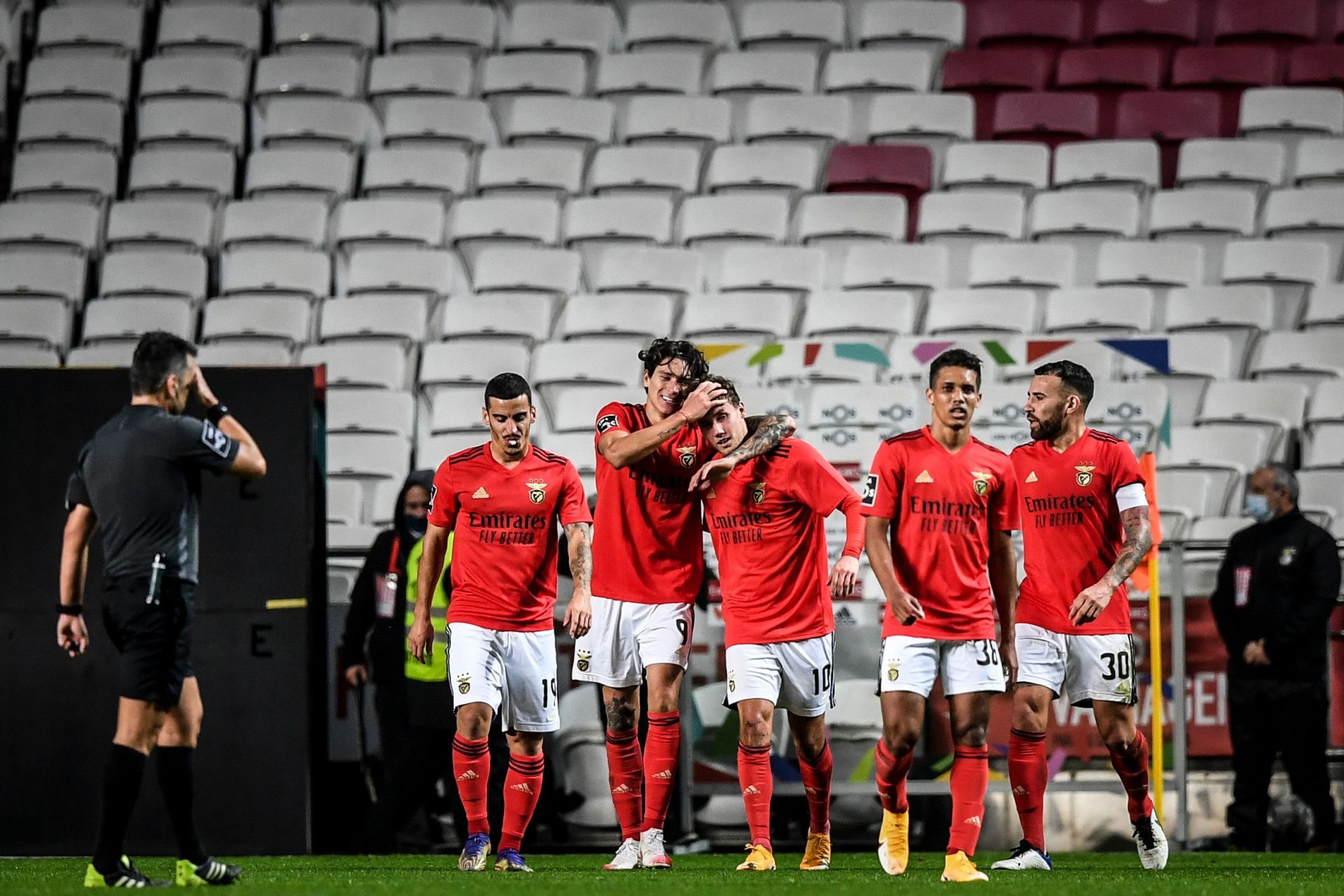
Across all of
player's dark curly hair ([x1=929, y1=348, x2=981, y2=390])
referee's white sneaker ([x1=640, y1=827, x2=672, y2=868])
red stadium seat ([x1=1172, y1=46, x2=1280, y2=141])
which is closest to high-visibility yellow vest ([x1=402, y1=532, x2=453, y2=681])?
referee's white sneaker ([x1=640, y1=827, x2=672, y2=868])

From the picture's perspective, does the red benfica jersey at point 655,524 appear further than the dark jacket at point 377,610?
No

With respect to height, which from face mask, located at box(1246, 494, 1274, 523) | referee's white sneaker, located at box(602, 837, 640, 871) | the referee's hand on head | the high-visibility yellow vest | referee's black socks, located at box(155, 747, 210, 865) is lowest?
referee's white sneaker, located at box(602, 837, 640, 871)

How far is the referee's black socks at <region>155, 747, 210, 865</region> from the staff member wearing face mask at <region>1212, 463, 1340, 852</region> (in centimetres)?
580

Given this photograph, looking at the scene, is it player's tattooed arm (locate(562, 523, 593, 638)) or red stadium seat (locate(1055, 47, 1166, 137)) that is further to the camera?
red stadium seat (locate(1055, 47, 1166, 137))

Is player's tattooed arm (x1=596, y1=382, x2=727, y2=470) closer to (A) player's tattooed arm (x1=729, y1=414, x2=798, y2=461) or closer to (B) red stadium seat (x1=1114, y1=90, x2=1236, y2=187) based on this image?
(A) player's tattooed arm (x1=729, y1=414, x2=798, y2=461)

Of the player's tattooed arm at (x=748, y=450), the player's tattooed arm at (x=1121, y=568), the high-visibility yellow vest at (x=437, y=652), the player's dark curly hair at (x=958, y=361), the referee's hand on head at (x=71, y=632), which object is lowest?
the high-visibility yellow vest at (x=437, y=652)

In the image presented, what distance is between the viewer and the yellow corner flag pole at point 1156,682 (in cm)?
886

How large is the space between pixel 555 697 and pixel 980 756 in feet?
6.70

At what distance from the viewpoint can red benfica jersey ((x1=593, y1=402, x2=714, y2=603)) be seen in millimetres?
7156

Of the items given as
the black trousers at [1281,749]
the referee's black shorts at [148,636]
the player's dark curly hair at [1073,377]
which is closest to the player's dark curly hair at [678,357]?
the player's dark curly hair at [1073,377]

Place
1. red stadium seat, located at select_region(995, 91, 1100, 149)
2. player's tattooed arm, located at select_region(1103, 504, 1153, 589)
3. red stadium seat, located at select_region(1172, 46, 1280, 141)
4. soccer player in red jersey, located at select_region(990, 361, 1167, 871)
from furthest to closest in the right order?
red stadium seat, located at select_region(1172, 46, 1280, 141), red stadium seat, located at select_region(995, 91, 1100, 149), soccer player in red jersey, located at select_region(990, 361, 1167, 871), player's tattooed arm, located at select_region(1103, 504, 1153, 589)

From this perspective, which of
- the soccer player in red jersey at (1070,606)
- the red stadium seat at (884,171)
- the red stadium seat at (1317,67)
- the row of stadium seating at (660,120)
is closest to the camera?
the soccer player in red jersey at (1070,606)

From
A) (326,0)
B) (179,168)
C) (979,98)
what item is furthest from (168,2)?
(979,98)

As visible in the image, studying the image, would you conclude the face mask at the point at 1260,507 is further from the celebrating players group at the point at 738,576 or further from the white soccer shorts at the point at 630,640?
the white soccer shorts at the point at 630,640
